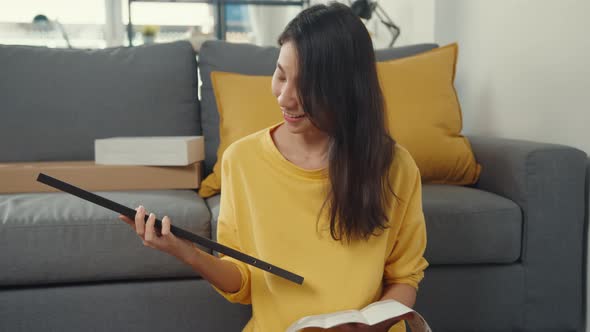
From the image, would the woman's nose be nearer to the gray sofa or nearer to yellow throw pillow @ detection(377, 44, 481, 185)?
the gray sofa

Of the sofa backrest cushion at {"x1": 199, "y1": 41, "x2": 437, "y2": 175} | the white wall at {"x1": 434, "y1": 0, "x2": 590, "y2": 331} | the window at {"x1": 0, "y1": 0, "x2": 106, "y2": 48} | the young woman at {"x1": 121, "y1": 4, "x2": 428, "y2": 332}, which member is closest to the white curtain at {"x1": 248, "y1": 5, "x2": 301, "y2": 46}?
the window at {"x1": 0, "y1": 0, "x2": 106, "y2": 48}

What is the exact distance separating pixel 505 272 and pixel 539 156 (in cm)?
30

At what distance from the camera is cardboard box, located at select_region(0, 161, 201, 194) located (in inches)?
66.7

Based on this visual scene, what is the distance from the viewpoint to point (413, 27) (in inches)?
113

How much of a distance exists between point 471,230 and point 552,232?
0.69ft

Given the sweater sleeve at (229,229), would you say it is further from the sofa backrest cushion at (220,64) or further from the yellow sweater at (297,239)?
the sofa backrest cushion at (220,64)

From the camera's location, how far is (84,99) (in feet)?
6.44

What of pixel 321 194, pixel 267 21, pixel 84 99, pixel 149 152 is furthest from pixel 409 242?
pixel 267 21

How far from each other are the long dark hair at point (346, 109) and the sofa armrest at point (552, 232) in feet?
2.13

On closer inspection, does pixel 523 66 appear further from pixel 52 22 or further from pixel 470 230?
pixel 52 22

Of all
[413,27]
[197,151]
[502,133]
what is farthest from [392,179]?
[413,27]

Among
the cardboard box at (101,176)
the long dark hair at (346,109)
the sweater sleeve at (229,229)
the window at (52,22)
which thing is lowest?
the cardboard box at (101,176)

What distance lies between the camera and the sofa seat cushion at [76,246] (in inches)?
55.7

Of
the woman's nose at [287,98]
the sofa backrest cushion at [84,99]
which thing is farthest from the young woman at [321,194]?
the sofa backrest cushion at [84,99]
